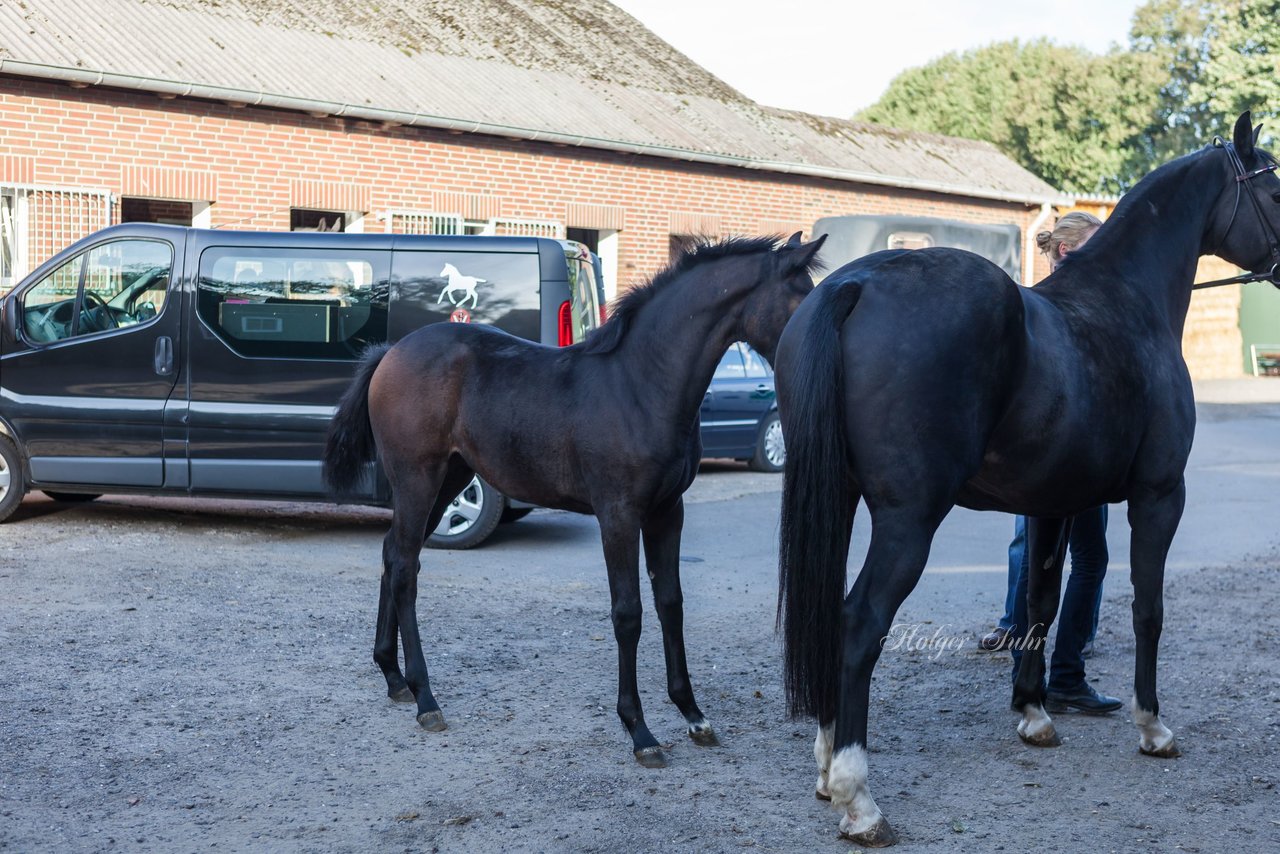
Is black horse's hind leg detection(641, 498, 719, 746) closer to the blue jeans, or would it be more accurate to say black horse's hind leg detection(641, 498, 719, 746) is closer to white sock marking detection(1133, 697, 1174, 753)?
the blue jeans

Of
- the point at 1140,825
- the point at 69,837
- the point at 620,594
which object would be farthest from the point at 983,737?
the point at 69,837

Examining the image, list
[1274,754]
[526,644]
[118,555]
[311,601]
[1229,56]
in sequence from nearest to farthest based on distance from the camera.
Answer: [1274,754] < [526,644] < [311,601] < [118,555] < [1229,56]

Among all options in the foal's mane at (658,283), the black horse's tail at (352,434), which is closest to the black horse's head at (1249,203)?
the foal's mane at (658,283)

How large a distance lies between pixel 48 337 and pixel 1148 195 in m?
7.69

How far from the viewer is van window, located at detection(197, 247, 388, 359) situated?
909 cm

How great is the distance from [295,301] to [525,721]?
4.81m

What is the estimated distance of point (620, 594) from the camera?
4895 mm

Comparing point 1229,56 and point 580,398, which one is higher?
point 1229,56

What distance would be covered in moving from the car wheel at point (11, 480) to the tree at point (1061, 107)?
4658 cm

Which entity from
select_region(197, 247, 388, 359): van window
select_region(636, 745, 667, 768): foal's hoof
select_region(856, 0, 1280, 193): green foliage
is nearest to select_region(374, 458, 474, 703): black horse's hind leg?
select_region(636, 745, 667, 768): foal's hoof

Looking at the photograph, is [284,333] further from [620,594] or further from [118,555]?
[620,594]

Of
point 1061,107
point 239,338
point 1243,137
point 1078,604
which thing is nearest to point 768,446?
point 239,338

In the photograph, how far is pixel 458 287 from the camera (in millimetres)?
9070

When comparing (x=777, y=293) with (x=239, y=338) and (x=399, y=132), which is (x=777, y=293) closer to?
(x=239, y=338)
